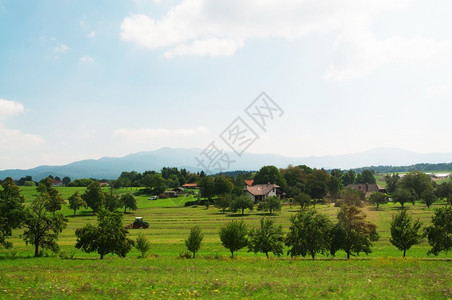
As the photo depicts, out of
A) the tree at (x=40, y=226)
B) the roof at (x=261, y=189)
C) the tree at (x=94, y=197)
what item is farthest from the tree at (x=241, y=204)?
the tree at (x=40, y=226)

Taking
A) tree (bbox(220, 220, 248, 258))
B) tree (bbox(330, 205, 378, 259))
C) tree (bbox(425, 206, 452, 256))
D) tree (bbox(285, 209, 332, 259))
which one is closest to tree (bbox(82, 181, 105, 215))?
tree (bbox(220, 220, 248, 258))

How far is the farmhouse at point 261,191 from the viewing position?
450 ft

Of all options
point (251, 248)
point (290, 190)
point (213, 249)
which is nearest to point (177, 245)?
point (213, 249)

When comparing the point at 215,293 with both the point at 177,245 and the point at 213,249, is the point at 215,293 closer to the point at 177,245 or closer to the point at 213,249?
the point at 213,249

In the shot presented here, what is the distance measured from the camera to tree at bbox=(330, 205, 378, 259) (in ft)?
122

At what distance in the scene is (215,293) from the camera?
17.3 meters

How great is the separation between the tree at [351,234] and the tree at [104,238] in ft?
86.6

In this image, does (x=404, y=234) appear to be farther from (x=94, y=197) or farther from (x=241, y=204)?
(x=94, y=197)

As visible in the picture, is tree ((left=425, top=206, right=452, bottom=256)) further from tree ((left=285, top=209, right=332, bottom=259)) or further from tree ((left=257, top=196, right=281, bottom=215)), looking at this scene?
tree ((left=257, top=196, right=281, bottom=215))

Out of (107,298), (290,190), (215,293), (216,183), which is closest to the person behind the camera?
(107,298)

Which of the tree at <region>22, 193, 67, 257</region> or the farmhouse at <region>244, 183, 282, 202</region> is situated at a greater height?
the tree at <region>22, 193, 67, 257</region>

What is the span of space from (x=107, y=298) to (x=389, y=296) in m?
14.9

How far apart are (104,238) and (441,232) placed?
3981cm

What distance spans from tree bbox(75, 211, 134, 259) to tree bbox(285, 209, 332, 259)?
21085 millimetres
